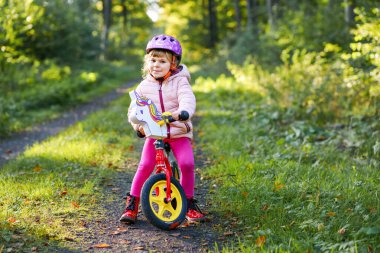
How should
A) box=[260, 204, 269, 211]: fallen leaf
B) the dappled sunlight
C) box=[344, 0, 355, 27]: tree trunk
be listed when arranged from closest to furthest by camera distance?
1. box=[260, 204, 269, 211]: fallen leaf
2. the dappled sunlight
3. box=[344, 0, 355, 27]: tree trunk

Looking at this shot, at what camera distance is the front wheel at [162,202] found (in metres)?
3.99

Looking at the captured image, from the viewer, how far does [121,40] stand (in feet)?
135

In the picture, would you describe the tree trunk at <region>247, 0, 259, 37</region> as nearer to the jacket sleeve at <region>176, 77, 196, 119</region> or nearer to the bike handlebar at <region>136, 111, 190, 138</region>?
the jacket sleeve at <region>176, 77, 196, 119</region>

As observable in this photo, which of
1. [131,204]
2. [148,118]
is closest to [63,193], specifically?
[131,204]

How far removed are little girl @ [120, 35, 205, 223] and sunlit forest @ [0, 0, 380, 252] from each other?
0.70 m

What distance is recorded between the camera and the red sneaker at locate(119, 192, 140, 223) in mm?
4311

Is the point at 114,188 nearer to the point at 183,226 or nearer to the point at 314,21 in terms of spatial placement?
the point at 183,226

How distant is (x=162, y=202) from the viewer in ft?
13.6

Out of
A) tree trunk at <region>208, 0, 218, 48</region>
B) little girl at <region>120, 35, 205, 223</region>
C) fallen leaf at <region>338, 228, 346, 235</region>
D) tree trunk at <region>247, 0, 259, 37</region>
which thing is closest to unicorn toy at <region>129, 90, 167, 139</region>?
little girl at <region>120, 35, 205, 223</region>

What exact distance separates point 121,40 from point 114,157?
117 ft

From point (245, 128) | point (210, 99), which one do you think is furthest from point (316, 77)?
point (210, 99)

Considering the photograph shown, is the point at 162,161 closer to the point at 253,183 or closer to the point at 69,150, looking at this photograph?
the point at 253,183

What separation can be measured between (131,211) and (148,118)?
1.03 m

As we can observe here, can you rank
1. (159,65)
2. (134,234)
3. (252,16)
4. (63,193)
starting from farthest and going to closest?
(252,16), (63,193), (159,65), (134,234)
